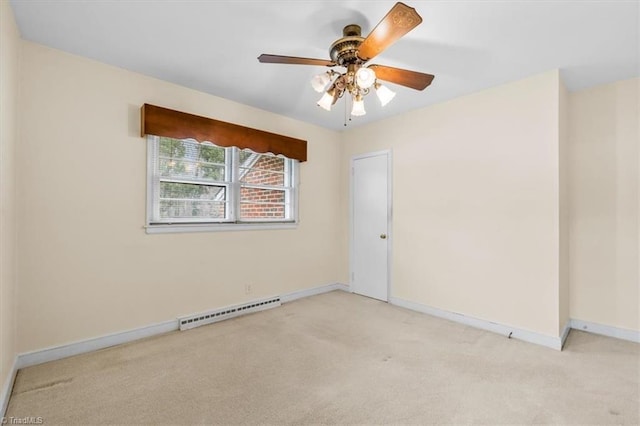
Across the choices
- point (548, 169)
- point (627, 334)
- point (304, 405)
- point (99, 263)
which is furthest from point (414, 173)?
point (99, 263)

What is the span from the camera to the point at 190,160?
3.12 metres

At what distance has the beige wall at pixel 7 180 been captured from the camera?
1.74 metres

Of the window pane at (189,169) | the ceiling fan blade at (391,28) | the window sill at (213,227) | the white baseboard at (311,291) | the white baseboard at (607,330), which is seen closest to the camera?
the ceiling fan blade at (391,28)

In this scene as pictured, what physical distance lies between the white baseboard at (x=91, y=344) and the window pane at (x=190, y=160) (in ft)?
4.99

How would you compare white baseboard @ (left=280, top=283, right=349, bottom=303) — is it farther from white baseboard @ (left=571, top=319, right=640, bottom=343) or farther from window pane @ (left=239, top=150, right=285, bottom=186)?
white baseboard @ (left=571, top=319, right=640, bottom=343)

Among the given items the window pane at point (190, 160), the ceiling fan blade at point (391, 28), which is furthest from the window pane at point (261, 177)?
the ceiling fan blade at point (391, 28)

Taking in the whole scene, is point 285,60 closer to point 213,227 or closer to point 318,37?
point 318,37

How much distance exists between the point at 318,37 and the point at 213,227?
7.14 ft

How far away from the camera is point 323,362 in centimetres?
236

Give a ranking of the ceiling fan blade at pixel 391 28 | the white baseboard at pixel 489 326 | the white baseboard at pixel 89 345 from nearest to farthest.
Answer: the ceiling fan blade at pixel 391 28
the white baseboard at pixel 89 345
the white baseboard at pixel 489 326

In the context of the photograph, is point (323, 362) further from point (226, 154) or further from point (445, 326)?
point (226, 154)

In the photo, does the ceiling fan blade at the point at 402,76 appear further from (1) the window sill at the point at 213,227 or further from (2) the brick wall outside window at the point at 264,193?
(1) the window sill at the point at 213,227

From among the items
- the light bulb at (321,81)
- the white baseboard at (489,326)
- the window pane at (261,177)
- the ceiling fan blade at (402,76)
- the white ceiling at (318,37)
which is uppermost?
the white ceiling at (318,37)

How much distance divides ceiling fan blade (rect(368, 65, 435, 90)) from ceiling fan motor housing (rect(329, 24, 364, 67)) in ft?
0.47
